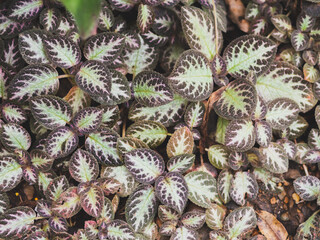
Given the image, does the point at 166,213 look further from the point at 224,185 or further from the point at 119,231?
the point at 224,185

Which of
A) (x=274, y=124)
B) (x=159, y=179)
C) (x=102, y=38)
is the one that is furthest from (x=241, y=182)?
(x=102, y=38)

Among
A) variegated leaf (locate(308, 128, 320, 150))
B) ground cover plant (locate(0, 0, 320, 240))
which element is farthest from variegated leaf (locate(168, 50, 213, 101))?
variegated leaf (locate(308, 128, 320, 150))

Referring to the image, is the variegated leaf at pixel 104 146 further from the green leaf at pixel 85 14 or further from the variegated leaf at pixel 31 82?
the green leaf at pixel 85 14

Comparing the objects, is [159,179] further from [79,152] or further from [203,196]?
[79,152]

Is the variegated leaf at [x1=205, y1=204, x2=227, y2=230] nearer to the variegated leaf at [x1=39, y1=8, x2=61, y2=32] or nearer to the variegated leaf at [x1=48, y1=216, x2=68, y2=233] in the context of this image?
the variegated leaf at [x1=48, y1=216, x2=68, y2=233]

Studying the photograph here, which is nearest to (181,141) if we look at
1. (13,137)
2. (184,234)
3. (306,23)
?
(184,234)
